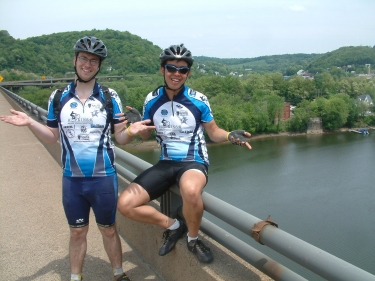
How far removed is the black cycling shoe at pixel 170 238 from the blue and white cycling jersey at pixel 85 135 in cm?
58

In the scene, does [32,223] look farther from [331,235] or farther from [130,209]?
[331,235]

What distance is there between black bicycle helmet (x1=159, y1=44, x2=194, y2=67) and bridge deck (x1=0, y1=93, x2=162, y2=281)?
154cm

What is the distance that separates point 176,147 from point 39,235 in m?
1.68

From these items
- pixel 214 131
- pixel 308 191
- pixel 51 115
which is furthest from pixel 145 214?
pixel 308 191

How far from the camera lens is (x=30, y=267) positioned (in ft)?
9.89

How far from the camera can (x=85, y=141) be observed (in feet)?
8.00

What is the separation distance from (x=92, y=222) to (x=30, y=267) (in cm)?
93

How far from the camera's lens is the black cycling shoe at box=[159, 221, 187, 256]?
2.64 meters

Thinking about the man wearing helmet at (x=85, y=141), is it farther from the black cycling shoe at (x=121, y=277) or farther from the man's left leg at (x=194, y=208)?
the man's left leg at (x=194, y=208)

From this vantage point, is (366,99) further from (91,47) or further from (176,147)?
(91,47)

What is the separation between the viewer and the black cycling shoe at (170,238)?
2.64m

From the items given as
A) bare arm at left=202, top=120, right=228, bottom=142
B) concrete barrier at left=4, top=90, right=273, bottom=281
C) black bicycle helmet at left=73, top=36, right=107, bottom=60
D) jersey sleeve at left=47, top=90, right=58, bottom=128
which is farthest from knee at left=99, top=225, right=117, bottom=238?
black bicycle helmet at left=73, top=36, right=107, bottom=60

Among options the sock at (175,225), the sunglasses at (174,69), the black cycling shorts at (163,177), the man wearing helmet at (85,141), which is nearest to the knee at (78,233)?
the man wearing helmet at (85,141)

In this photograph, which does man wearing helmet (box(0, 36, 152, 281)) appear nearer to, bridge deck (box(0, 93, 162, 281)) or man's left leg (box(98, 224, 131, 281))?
man's left leg (box(98, 224, 131, 281))
